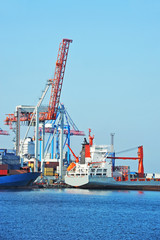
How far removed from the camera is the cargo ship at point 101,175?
106125 millimetres

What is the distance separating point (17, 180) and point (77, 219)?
2037 inches

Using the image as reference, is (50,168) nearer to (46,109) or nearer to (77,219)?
(46,109)

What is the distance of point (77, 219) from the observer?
55.0 m

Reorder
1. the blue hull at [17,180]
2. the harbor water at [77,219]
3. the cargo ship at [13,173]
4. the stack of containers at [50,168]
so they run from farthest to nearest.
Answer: the stack of containers at [50,168], the cargo ship at [13,173], the blue hull at [17,180], the harbor water at [77,219]

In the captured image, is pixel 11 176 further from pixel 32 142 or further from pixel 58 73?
pixel 32 142

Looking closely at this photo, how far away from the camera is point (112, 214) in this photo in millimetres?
59906

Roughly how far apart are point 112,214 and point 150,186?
169 feet

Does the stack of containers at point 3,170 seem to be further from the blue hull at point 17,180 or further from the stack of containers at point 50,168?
the stack of containers at point 50,168

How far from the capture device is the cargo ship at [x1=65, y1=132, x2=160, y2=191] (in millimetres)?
106125

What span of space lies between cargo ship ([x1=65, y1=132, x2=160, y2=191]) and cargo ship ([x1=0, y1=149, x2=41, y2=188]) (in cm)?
910

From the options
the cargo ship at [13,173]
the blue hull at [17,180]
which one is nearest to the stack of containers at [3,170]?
the cargo ship at [13,173]

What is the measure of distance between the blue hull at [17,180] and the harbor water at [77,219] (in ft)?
90.2

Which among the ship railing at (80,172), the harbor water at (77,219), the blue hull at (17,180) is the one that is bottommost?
the harbor water at (77,219)

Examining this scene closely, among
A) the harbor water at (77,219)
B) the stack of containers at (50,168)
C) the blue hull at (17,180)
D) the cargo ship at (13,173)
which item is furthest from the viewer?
the stack of containers at (50,168)
